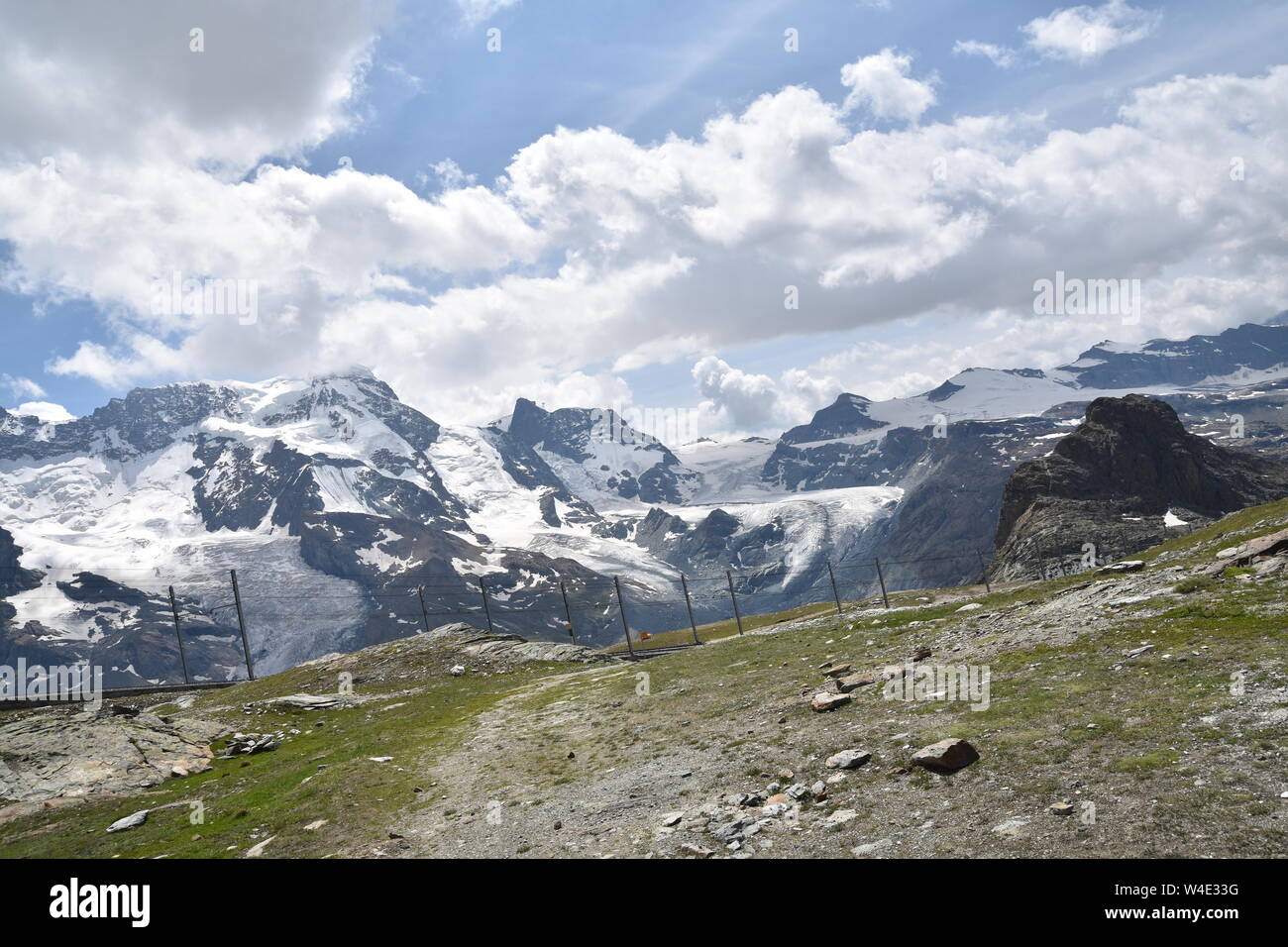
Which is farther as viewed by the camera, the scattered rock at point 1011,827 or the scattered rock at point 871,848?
the scattered rock at point 871,848

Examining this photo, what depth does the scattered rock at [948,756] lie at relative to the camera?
16.5 meters

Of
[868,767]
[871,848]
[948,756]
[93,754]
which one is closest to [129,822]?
[93,754]

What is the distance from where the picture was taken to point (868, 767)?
18.1 meters

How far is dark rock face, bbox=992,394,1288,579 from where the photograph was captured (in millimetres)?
154375

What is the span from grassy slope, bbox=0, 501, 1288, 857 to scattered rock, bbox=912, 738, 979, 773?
0.38 metres

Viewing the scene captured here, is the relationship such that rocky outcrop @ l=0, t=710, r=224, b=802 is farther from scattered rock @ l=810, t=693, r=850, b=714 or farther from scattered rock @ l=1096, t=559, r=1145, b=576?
scattered rock @ l=1096, t=559, r=1145, b=576

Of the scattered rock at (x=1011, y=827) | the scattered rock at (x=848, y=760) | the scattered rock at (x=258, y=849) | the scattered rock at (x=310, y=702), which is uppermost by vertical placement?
the scattered rock at (x=1011, y=827)

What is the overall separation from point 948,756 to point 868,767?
218cm

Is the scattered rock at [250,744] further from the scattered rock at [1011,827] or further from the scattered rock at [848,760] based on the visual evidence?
the scattered rock at [1011,827]

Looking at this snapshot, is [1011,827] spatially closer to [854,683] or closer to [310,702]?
[854,683]

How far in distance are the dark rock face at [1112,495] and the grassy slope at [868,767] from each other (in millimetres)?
130986

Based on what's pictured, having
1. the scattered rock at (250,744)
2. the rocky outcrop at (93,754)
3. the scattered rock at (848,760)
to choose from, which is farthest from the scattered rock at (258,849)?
the scattered rock at (250,744)
